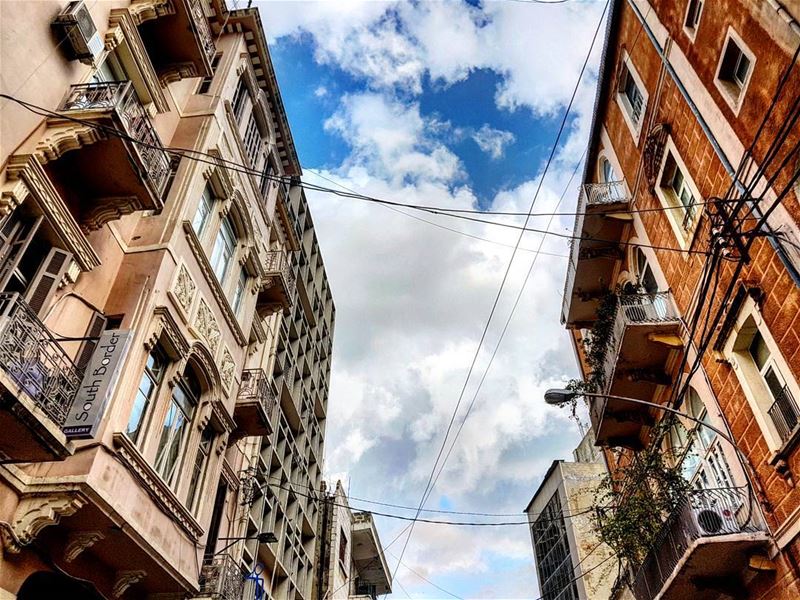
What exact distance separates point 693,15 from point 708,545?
1102 cm

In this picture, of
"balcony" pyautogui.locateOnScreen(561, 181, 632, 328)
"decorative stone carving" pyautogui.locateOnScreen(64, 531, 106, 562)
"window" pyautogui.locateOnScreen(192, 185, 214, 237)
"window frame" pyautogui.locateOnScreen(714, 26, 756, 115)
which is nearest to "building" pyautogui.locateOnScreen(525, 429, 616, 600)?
Answer: "balcony" pyautogui.locateOnScreen(561, 181, 632, 328)

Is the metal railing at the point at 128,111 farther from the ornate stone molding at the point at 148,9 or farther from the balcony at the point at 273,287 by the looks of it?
the balcony at the point at 273,287

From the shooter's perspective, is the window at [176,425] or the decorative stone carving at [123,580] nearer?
the decorative stone carving at [123,580]

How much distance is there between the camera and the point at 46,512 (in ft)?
26.1

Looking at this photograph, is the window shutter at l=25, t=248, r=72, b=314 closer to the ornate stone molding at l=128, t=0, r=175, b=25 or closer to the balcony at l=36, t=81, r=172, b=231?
the balcony at l=36, t=81, r=172, b=231

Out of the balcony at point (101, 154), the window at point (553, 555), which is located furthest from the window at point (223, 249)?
the window at point (553, 555)

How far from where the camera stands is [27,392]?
23.6ft

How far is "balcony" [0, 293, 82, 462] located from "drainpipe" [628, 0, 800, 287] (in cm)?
1112

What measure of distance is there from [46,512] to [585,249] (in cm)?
1549

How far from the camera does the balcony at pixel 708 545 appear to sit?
10602mm

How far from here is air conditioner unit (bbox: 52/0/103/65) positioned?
30.4ft

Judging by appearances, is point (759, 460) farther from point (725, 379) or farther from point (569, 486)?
point (569, 486)

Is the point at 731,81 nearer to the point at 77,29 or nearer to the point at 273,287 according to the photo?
the point at 77,29

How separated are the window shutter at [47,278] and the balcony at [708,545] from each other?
38.1 ft
